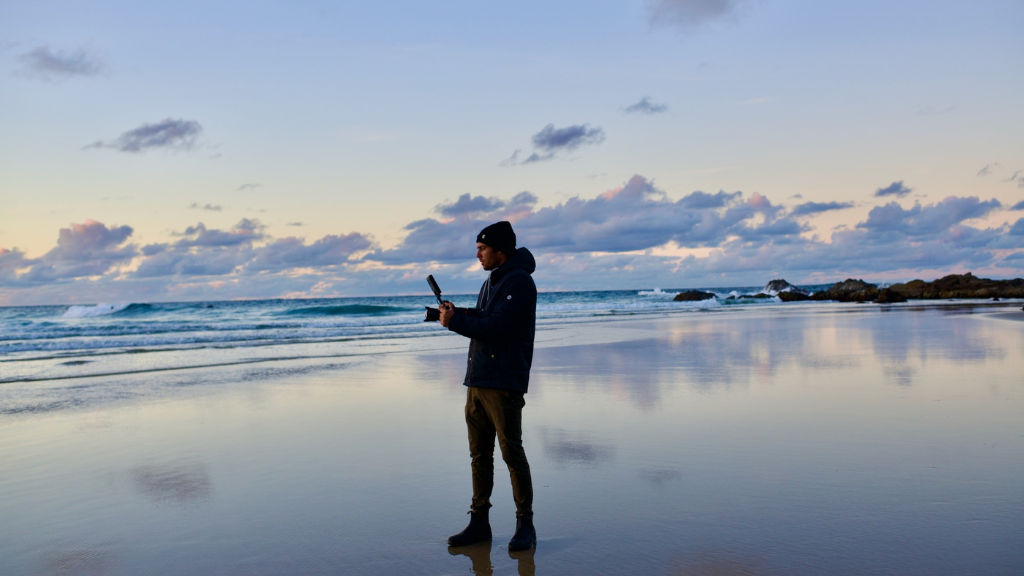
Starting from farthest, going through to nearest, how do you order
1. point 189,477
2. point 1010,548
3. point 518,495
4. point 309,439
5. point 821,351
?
point 821,351 < point 309,439 < point 189,477 < point 518,495 < point 1010,548

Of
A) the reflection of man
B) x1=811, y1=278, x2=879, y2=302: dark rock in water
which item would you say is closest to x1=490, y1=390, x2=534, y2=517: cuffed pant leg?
the reflection of man

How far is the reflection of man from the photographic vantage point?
4.09 metres

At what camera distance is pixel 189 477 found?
5.61 meters

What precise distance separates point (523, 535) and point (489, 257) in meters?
1.63

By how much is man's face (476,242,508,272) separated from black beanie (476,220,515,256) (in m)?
0.02

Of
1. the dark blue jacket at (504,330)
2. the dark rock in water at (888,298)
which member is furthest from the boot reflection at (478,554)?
the dark rock in water at (888,298)

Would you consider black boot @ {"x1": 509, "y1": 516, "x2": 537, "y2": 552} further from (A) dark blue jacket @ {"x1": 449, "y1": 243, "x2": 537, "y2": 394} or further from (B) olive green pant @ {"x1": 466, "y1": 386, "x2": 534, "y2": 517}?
(A) dark blue jacket @ {"x1": 449, "y1": 243, "x2": 537, "y2": 394}

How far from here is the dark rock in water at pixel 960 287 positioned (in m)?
47.8

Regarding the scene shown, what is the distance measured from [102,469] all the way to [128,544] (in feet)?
6.90

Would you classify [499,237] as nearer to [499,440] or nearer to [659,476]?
[499,440]

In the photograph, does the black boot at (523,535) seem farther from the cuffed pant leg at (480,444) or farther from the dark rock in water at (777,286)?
the dark rock in water at (777,286)

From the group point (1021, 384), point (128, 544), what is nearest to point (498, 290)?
point (128, 544)

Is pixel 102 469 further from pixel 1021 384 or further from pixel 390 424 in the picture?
pixel 1021 384

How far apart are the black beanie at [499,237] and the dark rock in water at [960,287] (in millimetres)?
52859
